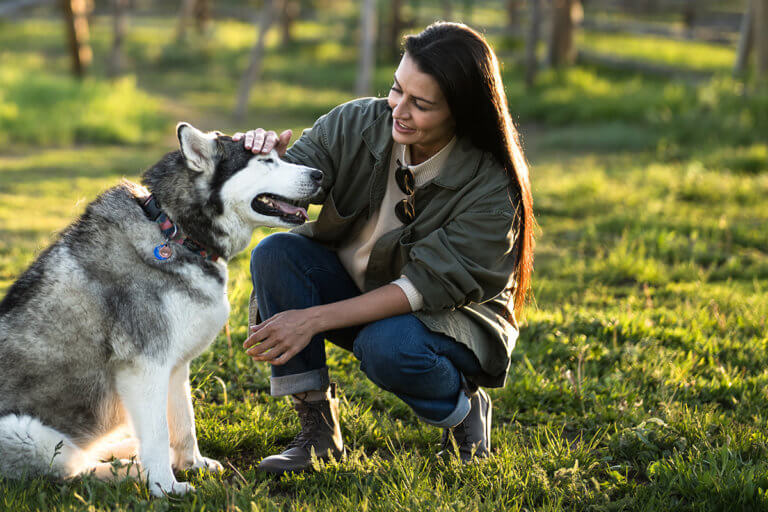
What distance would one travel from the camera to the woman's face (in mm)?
2684

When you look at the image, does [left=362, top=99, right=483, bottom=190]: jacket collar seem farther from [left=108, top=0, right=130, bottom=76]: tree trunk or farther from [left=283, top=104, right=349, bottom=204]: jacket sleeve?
[left=108, top=0, right=130, bottom=76]: tree trunk

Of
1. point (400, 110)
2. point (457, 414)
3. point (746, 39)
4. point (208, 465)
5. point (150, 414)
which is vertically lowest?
point (208, 465)

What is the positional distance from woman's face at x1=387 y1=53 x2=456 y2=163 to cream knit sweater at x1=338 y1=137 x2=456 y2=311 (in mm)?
101

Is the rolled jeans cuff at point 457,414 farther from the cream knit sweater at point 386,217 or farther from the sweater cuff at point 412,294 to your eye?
the cream knit sweater at point 386,217

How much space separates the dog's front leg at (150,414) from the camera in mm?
2535

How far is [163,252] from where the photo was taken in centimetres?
260

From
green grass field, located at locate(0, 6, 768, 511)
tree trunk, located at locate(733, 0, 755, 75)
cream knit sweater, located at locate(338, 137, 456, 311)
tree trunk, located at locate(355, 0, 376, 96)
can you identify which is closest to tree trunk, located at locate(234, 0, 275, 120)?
green grass field, located at locate(0, 6, 768, 511)

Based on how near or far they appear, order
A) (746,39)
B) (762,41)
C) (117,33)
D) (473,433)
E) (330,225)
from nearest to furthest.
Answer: (473,433)
(330,225)
(762,41)
(746,39)
(117,33)

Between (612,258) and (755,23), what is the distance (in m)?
7.87

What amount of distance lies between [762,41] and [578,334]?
29.0 feet

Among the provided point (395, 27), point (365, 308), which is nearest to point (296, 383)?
point (365, 308)

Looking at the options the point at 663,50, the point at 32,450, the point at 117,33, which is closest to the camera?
the point at 32,450

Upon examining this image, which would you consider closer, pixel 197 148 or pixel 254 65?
pixel 197 148

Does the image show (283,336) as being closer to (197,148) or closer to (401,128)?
(197,148)
